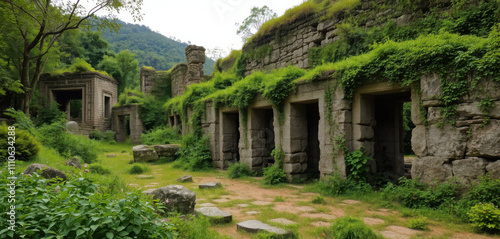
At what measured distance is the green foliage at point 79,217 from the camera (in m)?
2.32

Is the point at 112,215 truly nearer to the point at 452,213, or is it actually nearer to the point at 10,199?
the point at 10,199

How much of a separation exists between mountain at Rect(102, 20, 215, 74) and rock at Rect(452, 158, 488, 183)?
48222 mm

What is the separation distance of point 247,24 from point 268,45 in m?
15.2

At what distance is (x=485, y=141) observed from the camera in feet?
15.1

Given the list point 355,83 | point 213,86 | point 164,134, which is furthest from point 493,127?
point 164,134

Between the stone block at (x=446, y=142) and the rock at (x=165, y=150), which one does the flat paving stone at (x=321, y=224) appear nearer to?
the stone block at (x=446, y=142)

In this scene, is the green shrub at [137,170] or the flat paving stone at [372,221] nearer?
the flat paving stone at [372,221]

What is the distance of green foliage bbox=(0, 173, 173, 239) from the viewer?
232 cm

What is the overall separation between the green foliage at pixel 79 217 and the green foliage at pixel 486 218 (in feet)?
12.8

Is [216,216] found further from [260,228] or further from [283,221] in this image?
[283,221]

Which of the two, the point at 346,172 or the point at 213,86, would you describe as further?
the point at 213,86

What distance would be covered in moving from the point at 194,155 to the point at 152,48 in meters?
53.7

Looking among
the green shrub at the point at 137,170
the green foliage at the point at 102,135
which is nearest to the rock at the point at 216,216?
the green shrub at the point at 137,170

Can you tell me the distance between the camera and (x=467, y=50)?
190 inches
